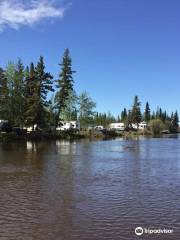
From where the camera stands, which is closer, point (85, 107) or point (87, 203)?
point (87, 203)

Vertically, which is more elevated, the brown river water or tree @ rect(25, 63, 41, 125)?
tree @ rect(25, 63, 41, 125)

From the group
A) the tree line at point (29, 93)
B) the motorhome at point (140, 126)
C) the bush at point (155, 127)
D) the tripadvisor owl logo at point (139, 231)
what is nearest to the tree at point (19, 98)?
the tree line at point (29, 93)

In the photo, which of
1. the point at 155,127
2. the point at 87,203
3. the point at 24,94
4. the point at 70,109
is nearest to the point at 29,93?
the point at 24,94

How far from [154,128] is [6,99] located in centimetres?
11463

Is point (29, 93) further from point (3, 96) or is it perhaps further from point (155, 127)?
point (155, 127)

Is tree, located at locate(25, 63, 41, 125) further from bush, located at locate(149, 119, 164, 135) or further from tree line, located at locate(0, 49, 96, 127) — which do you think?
bush, located at locate(149, 119, 164, 135)

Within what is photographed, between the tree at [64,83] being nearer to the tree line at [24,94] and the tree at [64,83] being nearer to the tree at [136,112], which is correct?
the tree line at [24,94]

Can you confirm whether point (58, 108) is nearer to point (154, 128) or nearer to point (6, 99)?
point (6, 99)

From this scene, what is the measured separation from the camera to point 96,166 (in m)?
33.3

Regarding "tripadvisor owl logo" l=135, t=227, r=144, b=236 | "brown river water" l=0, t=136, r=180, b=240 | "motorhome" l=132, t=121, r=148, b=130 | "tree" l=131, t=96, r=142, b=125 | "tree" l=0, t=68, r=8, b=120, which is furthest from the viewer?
"motorhome" l=132, t=121, r=148, b=130

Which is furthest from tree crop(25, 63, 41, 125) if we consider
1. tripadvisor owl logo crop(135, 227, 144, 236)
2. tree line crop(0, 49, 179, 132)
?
tripadvisor owl logo crop(135, 227, 144, 236)

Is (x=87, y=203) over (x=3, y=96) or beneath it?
beneath

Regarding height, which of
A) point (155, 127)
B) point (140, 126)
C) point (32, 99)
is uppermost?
point (32, 99)

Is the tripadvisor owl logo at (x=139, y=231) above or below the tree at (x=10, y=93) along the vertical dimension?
below
